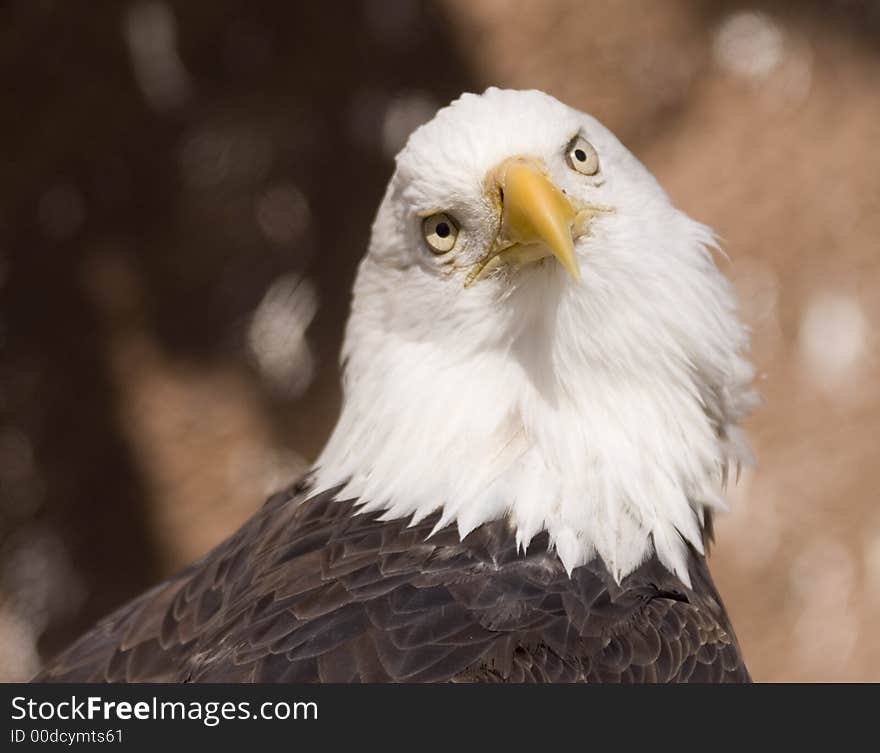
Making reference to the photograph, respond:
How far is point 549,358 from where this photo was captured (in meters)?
2.65

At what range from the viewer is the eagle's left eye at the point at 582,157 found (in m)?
2.65

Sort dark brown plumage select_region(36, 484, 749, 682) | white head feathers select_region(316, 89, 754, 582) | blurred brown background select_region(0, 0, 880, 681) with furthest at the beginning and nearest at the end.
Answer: blurred brown background select_region(0, 0, 880, 681)
white head feathers select_region(316, 89, 754, 582)
dark brown plumage select_region(36, 484, 749, 682)

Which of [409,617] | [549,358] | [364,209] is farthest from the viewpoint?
[364,209]


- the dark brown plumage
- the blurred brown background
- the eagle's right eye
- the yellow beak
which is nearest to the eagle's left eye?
the yellow beak

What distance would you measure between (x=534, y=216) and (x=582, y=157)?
36 cm

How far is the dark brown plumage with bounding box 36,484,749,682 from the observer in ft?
7.36

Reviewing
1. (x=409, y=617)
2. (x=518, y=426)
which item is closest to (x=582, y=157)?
(x=518, y=426)

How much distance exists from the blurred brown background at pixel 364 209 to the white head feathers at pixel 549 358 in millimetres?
1859

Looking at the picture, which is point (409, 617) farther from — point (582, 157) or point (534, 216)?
point (582, 157)

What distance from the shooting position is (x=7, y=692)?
95.2 inches

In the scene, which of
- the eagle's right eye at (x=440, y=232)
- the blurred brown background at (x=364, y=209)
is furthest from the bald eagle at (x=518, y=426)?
the blurred brown background at (x=364, y=209)

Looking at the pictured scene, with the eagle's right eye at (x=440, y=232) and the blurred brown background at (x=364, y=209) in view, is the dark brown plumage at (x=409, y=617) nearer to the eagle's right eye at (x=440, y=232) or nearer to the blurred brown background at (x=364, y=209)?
the eagle's right eye at (x=440, y=232)

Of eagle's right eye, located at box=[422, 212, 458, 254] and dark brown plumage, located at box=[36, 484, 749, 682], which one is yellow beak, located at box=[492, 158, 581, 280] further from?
dark brown plumage, located at box=[36, 484, 749, 682]

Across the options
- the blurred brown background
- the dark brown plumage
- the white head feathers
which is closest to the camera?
the dark brown plumage
